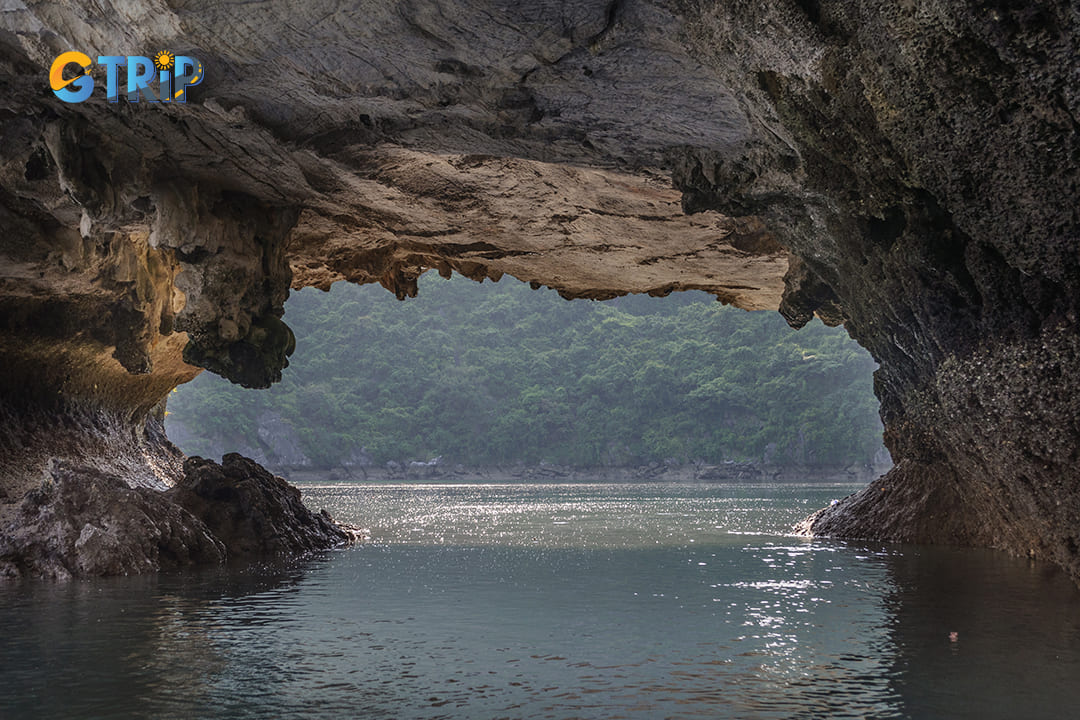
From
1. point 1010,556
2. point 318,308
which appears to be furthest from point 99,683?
point 318,308

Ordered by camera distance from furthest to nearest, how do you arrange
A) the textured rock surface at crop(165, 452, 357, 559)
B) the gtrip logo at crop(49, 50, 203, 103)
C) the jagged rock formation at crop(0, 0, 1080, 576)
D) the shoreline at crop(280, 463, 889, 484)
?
the shoreline at crop(280, 463, 889, 484), the textured rock surface at crop(165, 452, 357, 559), the gtrip logo at crop(49, 50, 203, 103), the jagged rock formation at crop(0, 0, 1080, 576)

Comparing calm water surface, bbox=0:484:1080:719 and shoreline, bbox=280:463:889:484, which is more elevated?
calm water surface, bbox=0:484:1080:719

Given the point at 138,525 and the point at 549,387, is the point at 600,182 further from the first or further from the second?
the point at 549,387

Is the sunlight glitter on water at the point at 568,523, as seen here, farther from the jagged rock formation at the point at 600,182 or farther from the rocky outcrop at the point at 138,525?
the jagged rock formation at the point at 600,182

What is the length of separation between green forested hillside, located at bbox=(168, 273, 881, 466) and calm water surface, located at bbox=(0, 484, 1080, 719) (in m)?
55.6

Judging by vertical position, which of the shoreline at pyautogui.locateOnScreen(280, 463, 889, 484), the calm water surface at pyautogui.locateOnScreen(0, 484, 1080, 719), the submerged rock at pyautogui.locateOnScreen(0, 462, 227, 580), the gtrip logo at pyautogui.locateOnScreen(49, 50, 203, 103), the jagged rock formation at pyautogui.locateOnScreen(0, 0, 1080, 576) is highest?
the gtrip logo at pyautogui.locateOnScreen(49, 50, 203, 103)

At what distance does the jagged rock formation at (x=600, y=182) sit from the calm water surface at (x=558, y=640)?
118 cm

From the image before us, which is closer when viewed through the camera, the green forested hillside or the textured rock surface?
the textured rock surface

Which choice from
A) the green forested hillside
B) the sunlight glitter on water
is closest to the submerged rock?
the sunlight glitter on water

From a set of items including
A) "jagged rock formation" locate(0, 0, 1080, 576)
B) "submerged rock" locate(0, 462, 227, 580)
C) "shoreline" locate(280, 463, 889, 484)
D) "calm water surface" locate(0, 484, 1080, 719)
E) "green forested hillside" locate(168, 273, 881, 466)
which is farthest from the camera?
"green forested hillside" locate(168, 273, 881, 466)

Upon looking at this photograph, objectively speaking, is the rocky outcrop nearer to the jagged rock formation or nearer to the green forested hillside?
the jagged rock formation

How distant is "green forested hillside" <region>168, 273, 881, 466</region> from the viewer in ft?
220

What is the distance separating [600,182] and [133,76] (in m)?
4.82

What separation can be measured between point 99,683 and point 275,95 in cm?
464
